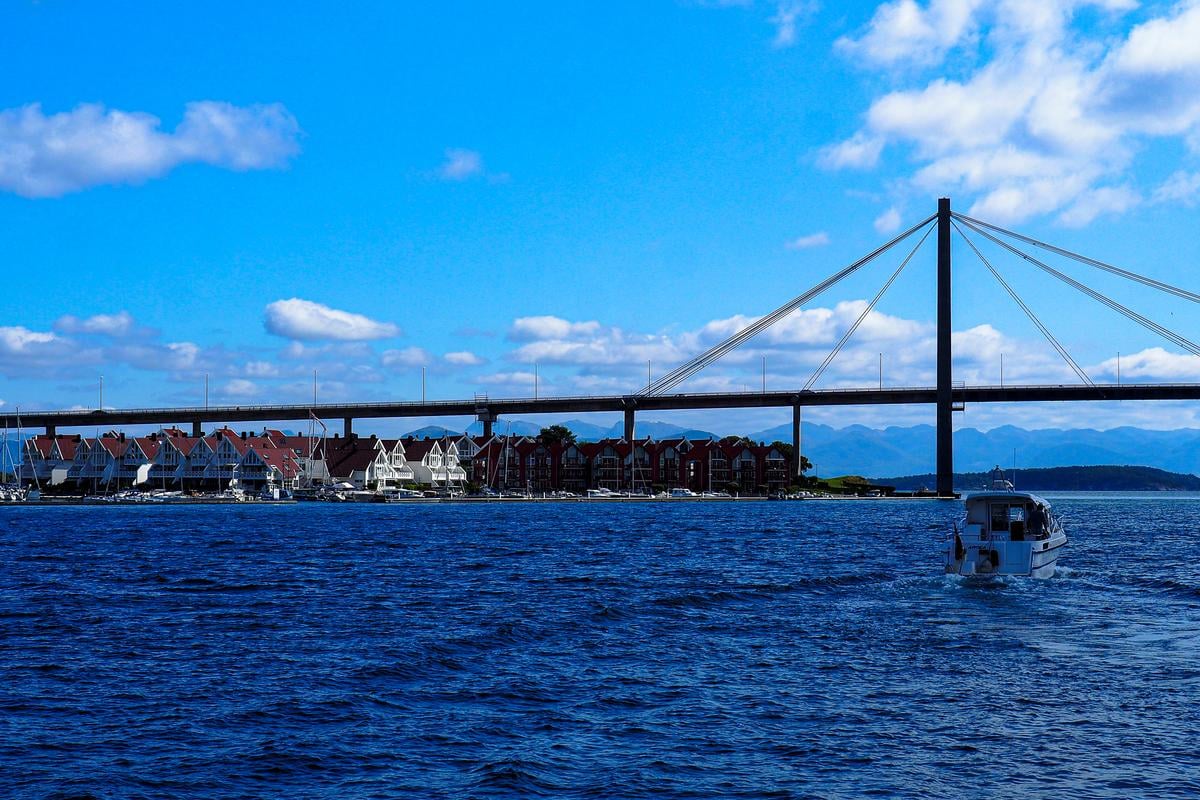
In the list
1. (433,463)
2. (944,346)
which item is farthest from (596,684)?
(433,463)

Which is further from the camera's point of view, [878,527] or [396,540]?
[878,527]

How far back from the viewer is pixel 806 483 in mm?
165125

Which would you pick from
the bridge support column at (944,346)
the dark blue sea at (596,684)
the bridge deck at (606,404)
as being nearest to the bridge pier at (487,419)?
the bridge deck at (606,404)

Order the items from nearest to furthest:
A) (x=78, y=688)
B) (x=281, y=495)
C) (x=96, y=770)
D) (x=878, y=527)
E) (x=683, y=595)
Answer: (x=96, y=770), (x=78, y=688), (x=683, y=595), (x=878, y=527), (x=281, y=495)

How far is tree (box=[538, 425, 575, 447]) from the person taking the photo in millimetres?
173500

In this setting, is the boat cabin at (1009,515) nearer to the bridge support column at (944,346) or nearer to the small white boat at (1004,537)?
the small white boat at (1004,537)

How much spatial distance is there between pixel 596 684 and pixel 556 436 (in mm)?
157562

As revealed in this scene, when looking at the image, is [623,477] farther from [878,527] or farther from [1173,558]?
[1173,558]

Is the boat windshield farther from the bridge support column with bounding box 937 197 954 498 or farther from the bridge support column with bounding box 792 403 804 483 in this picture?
the bridge support column with bounding box 792 403 804 483

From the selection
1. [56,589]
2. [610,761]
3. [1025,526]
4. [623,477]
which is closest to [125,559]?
[56,589]

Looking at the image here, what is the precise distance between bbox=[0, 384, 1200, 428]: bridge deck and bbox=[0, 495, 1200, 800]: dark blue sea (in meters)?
98.8

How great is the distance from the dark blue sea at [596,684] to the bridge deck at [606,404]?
98.8 m

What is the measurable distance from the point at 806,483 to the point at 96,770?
155143 mm

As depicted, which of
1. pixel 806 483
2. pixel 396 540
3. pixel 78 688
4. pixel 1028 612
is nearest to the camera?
pixel 78 688
